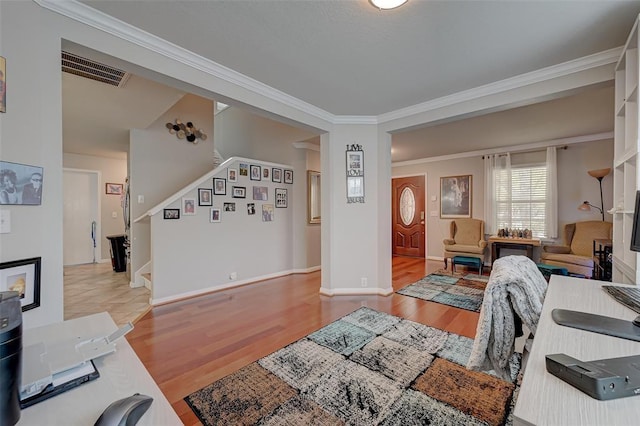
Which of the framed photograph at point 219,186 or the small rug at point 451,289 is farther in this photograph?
the framed photograph at point 219,186

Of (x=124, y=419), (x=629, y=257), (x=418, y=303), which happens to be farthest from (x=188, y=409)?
(x=629, y=257)

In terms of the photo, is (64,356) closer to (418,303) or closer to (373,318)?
(373,318)

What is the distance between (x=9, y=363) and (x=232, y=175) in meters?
3.68

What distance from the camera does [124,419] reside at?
0.60 m

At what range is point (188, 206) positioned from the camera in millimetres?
3605

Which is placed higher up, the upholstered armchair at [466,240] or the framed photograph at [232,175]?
the framed photograph at [232,175]

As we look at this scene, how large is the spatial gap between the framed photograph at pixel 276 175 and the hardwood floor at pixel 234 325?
1829 mm

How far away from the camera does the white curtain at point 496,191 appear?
16.9 ft

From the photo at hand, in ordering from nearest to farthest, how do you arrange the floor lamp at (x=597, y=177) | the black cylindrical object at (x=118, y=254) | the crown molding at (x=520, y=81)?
the crown molding at (x=520, y=81), the floor lamp at (x=597, y=177), the black cylindrical object at (x=118, y=254)

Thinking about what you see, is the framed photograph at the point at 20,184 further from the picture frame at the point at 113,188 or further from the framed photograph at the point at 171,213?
the picture frame at the point at 113,188

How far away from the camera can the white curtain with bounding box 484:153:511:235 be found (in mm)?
5152

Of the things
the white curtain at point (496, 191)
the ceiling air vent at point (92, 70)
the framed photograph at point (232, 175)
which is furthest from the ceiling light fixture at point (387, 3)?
the white curtain at point (496, 191)

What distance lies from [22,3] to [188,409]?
243 centimetres

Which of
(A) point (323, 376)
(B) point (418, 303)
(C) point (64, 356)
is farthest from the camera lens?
(B) point (418, 303)
